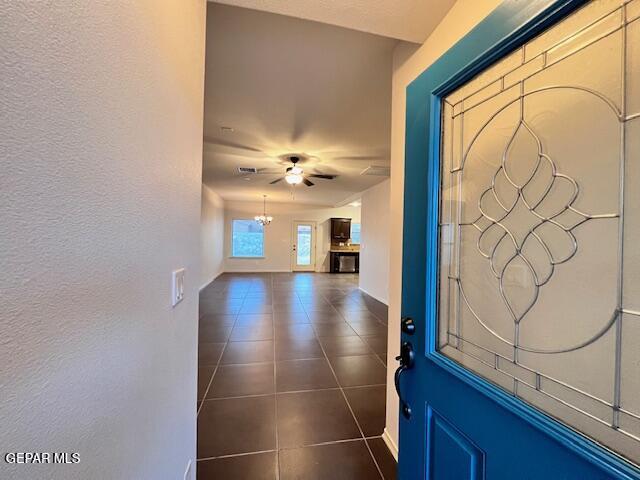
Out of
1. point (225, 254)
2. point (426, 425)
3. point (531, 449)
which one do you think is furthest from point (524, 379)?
point (225, 254)

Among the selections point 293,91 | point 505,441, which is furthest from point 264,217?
point 505,441

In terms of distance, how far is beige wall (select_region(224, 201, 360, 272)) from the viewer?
9547 mm

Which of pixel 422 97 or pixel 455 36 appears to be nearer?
pixel 422 97

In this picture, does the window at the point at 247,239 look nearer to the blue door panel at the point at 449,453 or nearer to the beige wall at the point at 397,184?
the beige wall at the point at 397,184

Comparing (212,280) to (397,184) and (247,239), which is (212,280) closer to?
(247,239)

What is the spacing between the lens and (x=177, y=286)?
99 centimetres

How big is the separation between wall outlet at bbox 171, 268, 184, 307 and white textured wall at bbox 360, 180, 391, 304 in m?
4.62

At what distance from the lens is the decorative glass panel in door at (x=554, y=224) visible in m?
0.54

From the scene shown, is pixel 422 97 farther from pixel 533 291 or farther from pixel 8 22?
pixel 8 22

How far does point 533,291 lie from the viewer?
731 millimetres

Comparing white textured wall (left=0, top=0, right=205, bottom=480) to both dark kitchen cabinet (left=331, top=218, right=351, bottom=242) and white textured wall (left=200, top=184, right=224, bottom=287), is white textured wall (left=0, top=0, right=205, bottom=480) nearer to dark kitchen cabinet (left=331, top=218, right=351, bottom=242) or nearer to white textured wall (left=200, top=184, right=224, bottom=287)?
white textured wall (left=200, top=184, right=224, bottom=287)

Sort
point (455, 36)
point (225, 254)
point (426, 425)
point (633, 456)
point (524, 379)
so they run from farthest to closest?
1. point (225, 254)
2. point (455, 36)
3. point (426, 425)
4. point (524, 379)
5. point (633, 456)

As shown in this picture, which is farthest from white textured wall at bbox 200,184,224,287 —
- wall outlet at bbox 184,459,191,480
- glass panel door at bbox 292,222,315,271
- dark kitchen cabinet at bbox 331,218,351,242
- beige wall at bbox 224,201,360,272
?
wall outlet at bbox 184,459,191,480

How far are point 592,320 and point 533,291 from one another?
139 millimetres
